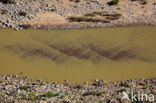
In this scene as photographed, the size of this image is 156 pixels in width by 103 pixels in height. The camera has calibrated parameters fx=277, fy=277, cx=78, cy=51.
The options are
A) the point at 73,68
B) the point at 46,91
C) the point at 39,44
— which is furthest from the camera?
the point at 39,44

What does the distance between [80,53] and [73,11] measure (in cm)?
895

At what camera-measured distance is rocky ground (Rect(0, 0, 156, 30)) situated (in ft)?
130

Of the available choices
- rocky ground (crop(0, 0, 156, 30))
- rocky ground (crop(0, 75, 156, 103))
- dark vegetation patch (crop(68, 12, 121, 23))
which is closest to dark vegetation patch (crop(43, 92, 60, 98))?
rocky ground (crop(0, 75, 156, 103))

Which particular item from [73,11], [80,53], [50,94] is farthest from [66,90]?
[73,11]

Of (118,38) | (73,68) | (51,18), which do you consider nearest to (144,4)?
(118,38)

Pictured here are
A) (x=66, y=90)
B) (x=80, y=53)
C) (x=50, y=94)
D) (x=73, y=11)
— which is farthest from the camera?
(x=73, y=11)

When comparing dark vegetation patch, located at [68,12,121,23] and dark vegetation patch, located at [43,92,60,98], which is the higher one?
dark vegetation patch, located at [68,12,121,23]

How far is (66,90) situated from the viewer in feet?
92.2

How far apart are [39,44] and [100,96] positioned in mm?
13192

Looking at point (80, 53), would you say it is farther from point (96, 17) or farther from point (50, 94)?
point (50, 94)

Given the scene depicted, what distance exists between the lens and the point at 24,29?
128 ft

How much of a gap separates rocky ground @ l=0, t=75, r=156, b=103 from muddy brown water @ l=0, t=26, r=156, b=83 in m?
1.33

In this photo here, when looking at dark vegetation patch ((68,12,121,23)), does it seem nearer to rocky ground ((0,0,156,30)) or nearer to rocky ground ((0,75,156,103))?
rocky ground ((0,0,156,30))

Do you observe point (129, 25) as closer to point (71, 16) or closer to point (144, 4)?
point (144, 4)
